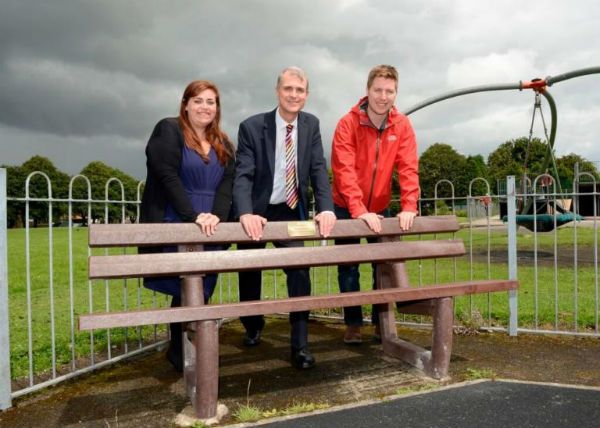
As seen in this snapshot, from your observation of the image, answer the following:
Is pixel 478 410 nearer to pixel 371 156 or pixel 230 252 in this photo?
pixel 230 252

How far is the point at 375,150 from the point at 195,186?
4.64 feet

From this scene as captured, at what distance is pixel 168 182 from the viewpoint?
3.44m

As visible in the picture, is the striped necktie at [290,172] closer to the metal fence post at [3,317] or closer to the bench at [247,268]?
the bench at [247,268]

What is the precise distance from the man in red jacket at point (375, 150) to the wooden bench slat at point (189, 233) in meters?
0.21

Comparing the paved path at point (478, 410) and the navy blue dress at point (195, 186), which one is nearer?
the paved path at point (478, 410)

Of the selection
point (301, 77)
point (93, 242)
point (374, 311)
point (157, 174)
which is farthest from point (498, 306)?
point (93, 242)

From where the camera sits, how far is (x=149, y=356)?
446 cm

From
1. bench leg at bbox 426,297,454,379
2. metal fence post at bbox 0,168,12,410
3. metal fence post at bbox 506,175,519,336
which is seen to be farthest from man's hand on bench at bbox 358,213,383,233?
metal fence post at bbox 0,168,12,410

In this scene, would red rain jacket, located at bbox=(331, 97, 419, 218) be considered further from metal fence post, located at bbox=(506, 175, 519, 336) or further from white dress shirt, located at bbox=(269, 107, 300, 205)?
metal fence post, located at bbox=(506, 175, 519, 336)

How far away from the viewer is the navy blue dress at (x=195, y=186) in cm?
362

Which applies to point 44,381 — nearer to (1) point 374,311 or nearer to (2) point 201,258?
(2) point 201,258

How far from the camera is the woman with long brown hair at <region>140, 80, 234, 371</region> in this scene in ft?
11.5

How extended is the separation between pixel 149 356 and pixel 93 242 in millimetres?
1843

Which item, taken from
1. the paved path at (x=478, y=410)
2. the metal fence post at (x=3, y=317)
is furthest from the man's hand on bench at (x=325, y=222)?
the metal fence post at (x=3, y=317)
